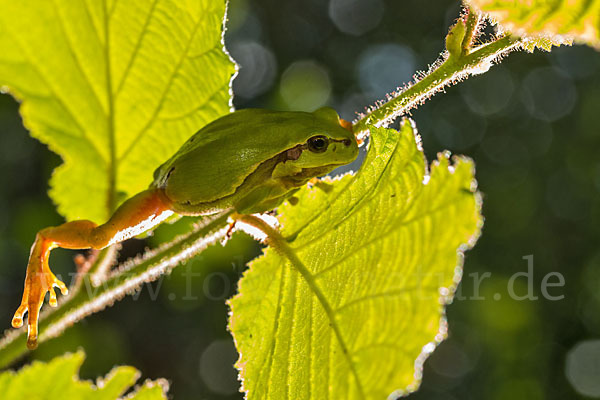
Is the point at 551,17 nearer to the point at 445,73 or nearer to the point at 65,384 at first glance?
the point at 445,73

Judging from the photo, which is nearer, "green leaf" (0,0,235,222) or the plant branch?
the plant branch

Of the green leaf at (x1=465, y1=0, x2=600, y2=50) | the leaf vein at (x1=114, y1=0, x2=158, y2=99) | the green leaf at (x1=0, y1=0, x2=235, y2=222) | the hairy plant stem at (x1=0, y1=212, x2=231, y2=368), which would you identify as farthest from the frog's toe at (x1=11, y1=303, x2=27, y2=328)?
the green leaf at (x1=465, y1=0, x2=600, y2=50)

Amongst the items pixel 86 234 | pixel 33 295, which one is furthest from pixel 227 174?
pixel 33 295

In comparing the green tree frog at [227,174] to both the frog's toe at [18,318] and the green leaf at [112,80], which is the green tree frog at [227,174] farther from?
the green leaf at [112,80]

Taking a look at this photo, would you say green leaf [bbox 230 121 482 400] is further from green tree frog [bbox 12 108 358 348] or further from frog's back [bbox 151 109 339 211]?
frog's back [bbox 151 109 339 211]

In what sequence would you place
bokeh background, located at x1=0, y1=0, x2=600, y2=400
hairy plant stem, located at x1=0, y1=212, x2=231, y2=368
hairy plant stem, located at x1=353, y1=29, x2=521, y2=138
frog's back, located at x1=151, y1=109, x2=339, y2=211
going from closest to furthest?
hairy plant stem, located at x1=353, y1=29, x2=521, y2=138 → frog's back, located at x1=151, y1=109, x2=339, y2=211 → hairy plant stem, located at x1=0, y1=212, x2=231, y2=368 → bokeh background, located at x1=0, y1=0, x2=600, y2=400

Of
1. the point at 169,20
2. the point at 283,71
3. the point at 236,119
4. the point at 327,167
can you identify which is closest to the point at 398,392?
the point at 327,167
